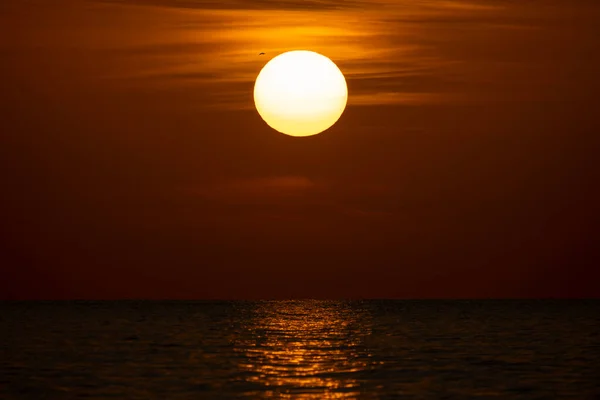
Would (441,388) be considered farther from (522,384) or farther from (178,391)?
(178,391)

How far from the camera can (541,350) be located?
199 ft

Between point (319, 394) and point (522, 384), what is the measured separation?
8781 millimetres

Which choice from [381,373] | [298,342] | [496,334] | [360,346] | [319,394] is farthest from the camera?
[496,334]

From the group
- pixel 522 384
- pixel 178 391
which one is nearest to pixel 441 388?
pixel 522 384

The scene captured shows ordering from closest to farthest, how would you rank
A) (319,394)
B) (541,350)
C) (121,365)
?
(319,394) → (121,365) → (541,350)

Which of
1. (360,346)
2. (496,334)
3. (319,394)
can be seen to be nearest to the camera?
(319,394)

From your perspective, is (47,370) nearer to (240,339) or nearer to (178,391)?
(178,391)

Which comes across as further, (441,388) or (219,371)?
(219,371)

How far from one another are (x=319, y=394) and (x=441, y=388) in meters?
5.32

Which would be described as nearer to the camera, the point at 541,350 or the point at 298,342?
the point at 541,350

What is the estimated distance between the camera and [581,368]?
47.8 meters

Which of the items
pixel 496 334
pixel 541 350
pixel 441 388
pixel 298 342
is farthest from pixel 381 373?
pixel 496 334

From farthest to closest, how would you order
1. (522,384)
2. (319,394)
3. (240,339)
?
(240,339) → (522,384) → (319,394)

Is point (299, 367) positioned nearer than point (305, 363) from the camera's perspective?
Yes
